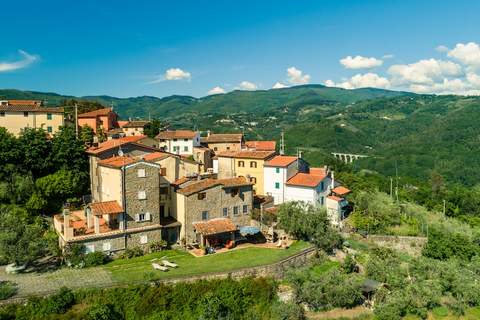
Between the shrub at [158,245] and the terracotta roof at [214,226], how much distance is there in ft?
9.70

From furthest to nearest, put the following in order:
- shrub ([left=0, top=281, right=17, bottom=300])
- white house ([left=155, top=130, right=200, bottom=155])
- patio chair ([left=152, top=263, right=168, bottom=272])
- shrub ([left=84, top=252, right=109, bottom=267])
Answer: white house ([left=155, top=130, right=200, bottom=155]) < shrub ([left=84, top=252, right=109, bottom=267]) < patio chair ([left=152, top=263, right=168, bottom=272]) < shrub ([left=0, top=281, right=17, bottom=300])

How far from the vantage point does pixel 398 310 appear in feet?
94.0

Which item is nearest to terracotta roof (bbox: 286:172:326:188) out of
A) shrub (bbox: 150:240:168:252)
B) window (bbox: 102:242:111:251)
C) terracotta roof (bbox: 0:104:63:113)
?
shrub (bbox: 150:240:168:252)

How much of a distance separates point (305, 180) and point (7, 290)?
1185 inches

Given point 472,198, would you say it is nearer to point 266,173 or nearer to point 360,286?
point 266,173

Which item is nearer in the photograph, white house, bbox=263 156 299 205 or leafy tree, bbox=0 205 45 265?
leafy tree, bbox=0 205 45 265

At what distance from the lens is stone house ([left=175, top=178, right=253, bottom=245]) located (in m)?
35.0

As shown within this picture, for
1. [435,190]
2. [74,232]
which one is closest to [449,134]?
[435,190]

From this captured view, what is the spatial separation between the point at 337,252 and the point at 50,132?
123 feet

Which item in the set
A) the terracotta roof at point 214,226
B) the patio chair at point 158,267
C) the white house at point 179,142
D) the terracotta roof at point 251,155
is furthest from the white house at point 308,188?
the white house at point 179,142

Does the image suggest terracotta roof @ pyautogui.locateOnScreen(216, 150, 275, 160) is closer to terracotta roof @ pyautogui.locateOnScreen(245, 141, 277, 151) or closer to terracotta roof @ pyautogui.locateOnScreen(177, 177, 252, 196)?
terracotta roof @ pyautogui.locateOnScreen(177, 177, 252, 196)

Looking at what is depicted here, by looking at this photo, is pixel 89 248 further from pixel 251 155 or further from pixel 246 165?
pixel 251 155

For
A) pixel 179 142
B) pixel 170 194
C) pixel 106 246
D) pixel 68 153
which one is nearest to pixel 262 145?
pixel 179 142

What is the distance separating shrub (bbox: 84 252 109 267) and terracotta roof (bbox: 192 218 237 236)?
7985mm
